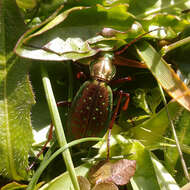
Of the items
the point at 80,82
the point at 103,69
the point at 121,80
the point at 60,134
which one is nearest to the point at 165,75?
the point at 121,80

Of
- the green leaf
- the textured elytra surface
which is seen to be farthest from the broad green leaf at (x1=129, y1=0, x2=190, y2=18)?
the green leaf

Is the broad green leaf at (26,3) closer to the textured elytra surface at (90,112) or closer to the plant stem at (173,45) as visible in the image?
the textured elytra surface at (90,112)

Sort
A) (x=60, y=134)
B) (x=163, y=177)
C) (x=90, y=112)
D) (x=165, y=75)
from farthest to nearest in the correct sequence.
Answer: (x=90, y=112), (x=165, y=75), (x=163, y=177), (x=60, y=134)

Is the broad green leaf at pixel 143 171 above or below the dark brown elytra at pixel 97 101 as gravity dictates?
below

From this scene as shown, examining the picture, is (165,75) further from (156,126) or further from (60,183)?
(60,183)

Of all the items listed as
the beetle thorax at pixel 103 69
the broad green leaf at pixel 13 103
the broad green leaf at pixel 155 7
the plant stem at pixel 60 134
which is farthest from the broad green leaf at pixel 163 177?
the broad green leaf at pixel 155 7

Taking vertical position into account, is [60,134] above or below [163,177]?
above
